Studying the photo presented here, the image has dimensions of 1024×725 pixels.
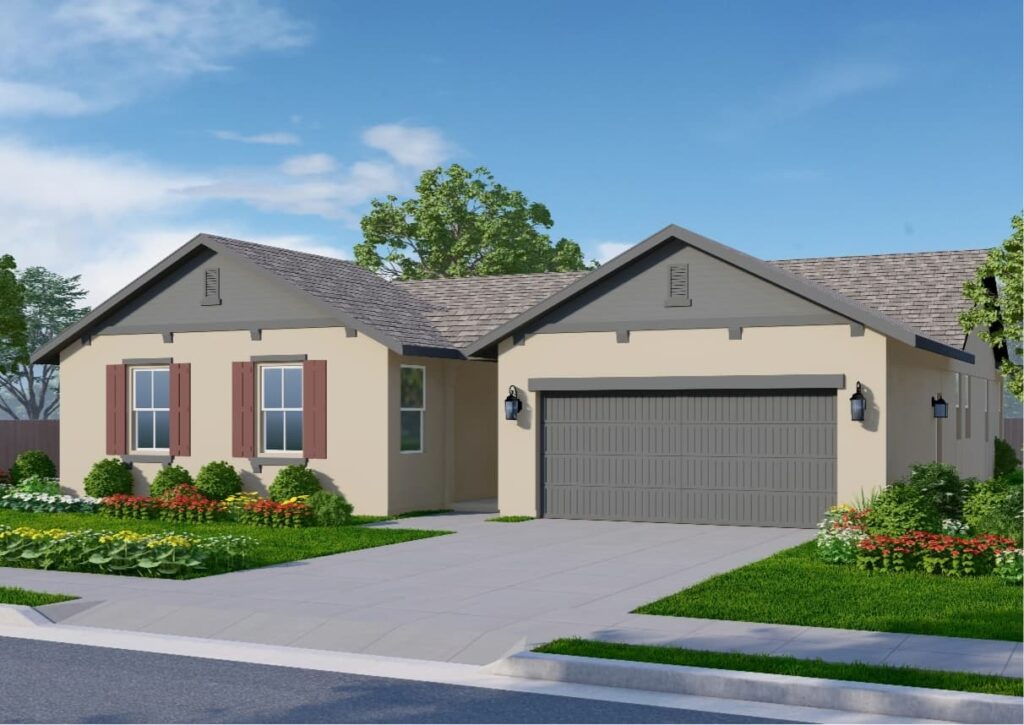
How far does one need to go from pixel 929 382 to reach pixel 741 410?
469cm

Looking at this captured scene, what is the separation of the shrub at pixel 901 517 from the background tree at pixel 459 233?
118ft

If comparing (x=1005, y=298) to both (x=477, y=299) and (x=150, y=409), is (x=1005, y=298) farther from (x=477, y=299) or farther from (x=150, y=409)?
(x=150, y=409)

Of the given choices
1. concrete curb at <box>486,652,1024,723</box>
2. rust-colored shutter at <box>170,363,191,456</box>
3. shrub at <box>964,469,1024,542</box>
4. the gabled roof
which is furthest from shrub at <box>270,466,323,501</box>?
concrete curb at <box>486,652,1024,723</box>

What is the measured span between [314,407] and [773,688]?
1478 cm

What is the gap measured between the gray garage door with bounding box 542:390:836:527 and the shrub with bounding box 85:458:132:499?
822 centimetres

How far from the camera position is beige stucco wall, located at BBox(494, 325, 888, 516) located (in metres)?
19.1

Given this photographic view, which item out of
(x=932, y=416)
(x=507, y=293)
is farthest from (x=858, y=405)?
(x=507, y=293)

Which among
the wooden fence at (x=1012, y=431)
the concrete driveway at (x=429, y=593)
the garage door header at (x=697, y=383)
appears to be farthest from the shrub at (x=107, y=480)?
the wooden fence at (x=1012, y=431)

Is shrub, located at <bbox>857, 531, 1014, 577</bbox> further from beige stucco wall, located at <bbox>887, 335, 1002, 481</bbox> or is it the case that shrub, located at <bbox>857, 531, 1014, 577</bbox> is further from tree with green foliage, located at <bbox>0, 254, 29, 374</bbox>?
tree with green foliage, located at <bbox>0, 254, 29, 374</bbox>

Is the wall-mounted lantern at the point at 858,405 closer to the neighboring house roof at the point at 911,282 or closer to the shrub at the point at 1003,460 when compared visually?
the neighboring house roof at the point at 911,282

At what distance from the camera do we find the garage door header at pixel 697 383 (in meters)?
19.4

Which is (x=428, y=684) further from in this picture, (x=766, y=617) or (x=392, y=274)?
(x=392, y=274)

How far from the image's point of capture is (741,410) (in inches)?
790

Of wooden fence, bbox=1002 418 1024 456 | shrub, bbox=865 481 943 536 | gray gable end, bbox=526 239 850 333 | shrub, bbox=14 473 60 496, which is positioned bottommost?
shrub, bbox=14 473 60 496
